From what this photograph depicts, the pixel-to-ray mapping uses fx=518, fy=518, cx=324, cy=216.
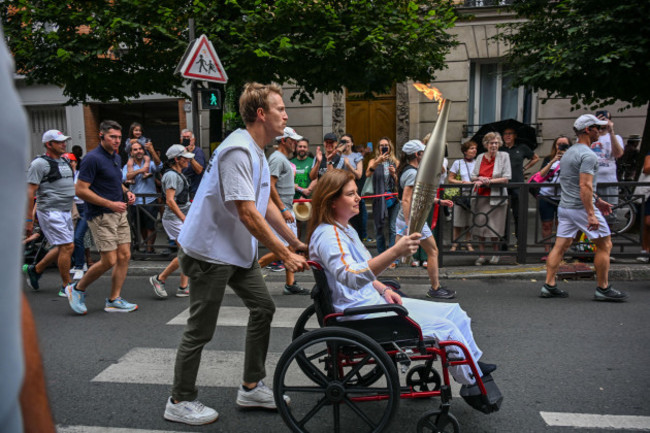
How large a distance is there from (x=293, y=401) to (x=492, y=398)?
4.56 ft

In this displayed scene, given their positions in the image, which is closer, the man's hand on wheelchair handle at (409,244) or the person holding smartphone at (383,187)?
the man's hand on wheelchair handle at (409,244)

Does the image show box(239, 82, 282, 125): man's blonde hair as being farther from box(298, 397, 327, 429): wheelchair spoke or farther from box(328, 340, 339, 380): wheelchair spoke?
box(298, 397, 327, 429): wheelchair spoke

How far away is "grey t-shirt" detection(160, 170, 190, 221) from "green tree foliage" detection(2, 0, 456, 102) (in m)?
3.26

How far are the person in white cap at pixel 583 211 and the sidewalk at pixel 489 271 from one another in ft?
3.37

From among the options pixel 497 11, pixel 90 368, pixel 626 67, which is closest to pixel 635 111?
pixel 497 11

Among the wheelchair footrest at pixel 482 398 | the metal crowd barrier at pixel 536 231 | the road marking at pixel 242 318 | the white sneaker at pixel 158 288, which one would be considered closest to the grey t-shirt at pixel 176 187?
the white sneaker at pixel 158 288

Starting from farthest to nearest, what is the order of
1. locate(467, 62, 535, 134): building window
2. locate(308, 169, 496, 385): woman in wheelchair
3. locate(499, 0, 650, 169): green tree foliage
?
locate(467, 62, 535, 134): building window, locate(499, 0, 650, 169): green tree foliage, locate(308, 169, 496, 385): woman in wheelchair

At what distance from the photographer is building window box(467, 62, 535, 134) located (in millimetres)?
15102

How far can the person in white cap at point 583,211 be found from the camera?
5.91 metres

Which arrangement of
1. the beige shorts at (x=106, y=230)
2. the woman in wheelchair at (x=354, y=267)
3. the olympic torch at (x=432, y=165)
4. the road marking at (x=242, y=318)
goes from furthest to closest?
the beige shorts at (x=106, y=230) < the road marking at (x=242, y=318) < the woman in wheelchair at (x=354, y=267) < the olympic torch at (x=432, y=165)

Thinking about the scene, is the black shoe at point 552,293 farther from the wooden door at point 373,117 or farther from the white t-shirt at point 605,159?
the wooden door at point 373,117

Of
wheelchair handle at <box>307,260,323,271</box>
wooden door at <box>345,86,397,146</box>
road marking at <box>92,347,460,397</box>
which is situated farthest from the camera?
wooden door at <box>345,86,397,146</box>

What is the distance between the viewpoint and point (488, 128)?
11625mm

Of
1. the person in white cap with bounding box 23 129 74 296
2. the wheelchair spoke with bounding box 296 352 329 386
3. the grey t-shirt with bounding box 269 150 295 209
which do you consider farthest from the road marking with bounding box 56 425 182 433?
the grey t-shirt with bounding box 269 150 295 209
